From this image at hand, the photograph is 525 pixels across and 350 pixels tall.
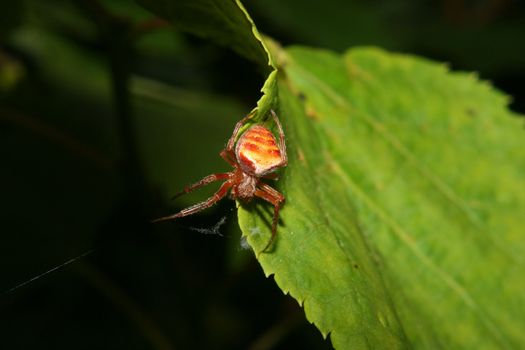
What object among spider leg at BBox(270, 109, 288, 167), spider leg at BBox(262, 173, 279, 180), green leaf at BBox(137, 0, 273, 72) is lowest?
spider leg at BBox(262, 173, 279, 180)

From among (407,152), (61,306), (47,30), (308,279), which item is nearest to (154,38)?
(47,30)

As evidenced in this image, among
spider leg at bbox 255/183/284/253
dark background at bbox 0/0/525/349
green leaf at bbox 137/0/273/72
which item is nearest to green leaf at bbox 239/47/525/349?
spider leg at bbox 255/183/284/253

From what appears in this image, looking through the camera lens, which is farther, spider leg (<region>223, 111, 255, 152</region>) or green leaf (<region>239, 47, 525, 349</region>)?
spider leg (<region>223, 111, 255, 152</region>)

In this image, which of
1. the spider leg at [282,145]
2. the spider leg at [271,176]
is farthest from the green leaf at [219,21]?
the spider leg at [271,176]

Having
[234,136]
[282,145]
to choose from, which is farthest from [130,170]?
[282,145]

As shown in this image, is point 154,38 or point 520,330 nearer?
point 520,330

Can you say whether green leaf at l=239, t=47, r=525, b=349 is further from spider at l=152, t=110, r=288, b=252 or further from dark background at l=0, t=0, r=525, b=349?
dark background at l=0, t=0, r=525, b=349

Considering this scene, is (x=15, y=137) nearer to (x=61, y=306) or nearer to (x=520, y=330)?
(x=61, y=306)

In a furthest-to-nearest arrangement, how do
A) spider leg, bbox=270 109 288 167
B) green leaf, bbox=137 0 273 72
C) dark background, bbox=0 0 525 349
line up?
dark background, bbox=0 0 525 349 → spider leg, bbox=270 109 288 167 → green leaf, bbox=137 0 273 72
